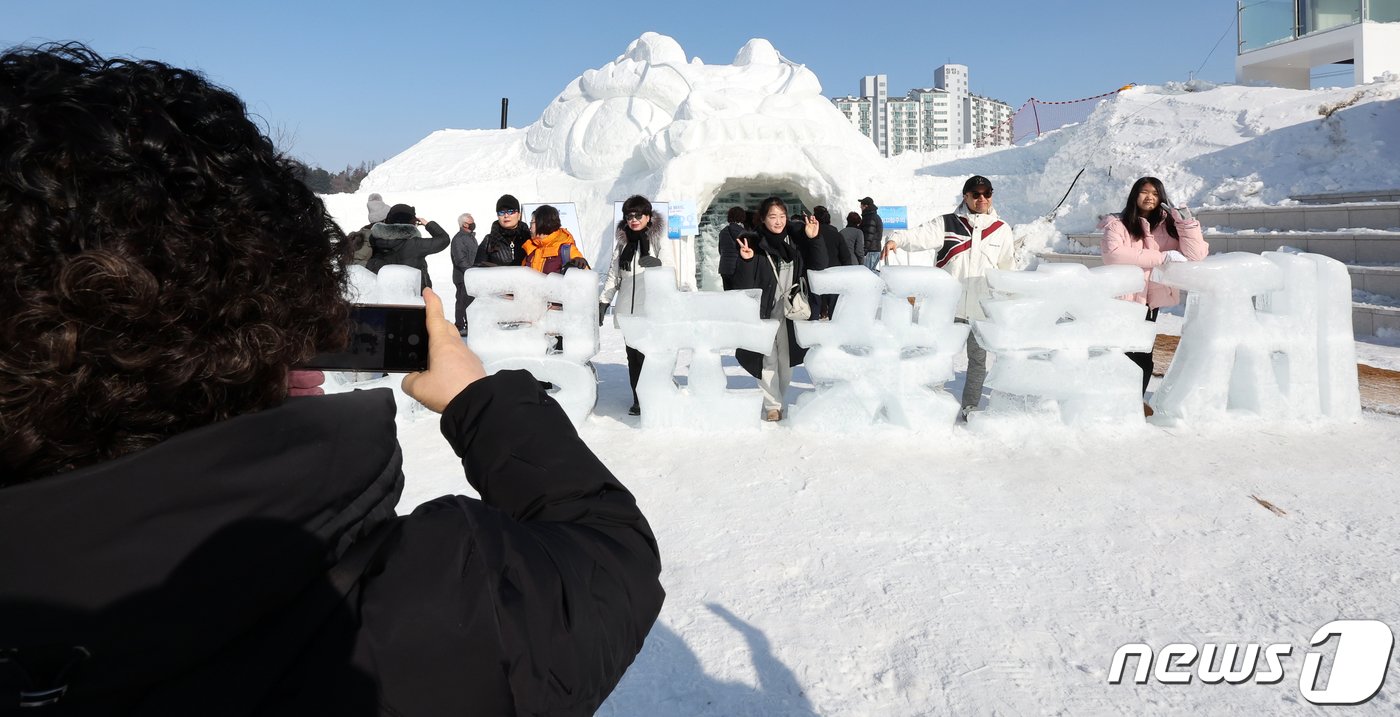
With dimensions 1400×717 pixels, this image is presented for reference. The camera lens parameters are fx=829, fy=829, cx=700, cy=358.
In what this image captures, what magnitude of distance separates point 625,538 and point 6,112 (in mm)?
683

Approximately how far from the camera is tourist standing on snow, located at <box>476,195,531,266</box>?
6.48 metres

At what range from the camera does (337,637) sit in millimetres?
751

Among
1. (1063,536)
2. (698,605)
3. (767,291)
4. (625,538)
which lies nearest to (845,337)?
A: (767,291)

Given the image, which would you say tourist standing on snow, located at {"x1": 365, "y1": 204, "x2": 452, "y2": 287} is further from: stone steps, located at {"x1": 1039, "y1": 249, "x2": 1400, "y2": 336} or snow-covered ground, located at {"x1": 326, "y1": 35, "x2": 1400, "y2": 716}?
stone steps, located at {"x1": 1039, "y1": 249, "x2": 1400, "y2": 336}

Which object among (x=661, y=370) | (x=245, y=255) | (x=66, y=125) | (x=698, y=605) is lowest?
(x=698, y=605)

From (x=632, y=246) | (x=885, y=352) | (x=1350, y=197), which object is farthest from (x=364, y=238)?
(x=1350, y=197)

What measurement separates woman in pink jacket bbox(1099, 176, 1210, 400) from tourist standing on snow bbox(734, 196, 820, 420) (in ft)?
5.98

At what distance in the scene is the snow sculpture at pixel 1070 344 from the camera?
4746 millimetres

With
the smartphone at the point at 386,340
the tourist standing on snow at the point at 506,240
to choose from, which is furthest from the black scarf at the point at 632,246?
the smartphone at the point at 386,340

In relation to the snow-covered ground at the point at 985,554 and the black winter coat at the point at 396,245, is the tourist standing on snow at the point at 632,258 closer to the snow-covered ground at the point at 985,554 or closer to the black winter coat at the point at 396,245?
the snow-covered ground at the point at 985,554

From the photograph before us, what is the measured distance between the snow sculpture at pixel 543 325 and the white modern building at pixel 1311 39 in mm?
16669

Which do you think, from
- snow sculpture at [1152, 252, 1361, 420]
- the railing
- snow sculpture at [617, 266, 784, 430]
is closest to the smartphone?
snow sculpture at [617, 266, 784, 430]

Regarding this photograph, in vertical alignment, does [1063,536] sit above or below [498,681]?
below

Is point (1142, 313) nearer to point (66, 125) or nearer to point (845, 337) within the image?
point (845, 337)
